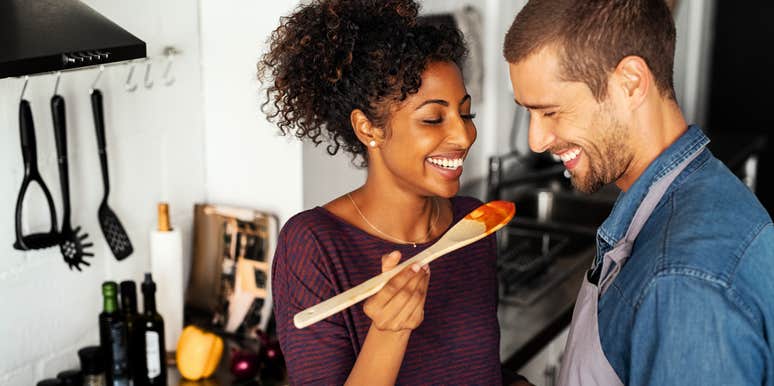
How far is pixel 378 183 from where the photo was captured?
1.42 metres

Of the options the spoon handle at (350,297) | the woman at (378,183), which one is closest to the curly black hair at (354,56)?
the woman at (378,183)

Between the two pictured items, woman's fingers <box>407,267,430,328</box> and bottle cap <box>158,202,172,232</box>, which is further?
bottle cap <box>158,202,172,232</box>

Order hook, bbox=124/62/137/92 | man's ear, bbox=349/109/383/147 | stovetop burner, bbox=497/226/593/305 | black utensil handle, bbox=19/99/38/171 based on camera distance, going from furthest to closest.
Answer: stovetop burner, bbox=497/226/593/305 < hook, bbox=124/62/137/92 < black utensil handle, bbox=19/99/38/171 < man's ear, bbox=349/109/383/147

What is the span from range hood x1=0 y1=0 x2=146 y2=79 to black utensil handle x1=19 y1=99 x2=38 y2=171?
34cm

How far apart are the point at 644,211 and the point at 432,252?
11.0 inches

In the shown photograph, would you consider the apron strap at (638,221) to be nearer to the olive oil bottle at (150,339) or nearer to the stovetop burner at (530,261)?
the olive oil bottle at (150,339)

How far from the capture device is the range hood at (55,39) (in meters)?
1.16

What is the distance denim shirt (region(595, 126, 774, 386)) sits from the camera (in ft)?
2.99

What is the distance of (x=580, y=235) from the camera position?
264 centimetres

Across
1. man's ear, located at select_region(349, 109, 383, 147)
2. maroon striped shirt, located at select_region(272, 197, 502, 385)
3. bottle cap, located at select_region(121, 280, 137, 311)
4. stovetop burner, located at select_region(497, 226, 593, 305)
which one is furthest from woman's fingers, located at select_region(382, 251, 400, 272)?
stovetop burner, located at select_region(497, 226, 593, 305)

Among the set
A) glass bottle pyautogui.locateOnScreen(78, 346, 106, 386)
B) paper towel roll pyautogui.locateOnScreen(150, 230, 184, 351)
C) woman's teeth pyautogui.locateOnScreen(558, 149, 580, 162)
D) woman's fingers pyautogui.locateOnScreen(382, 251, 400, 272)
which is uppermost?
woman's teeth pyautogui.locateOnScreen(558, 149, 580, 162)

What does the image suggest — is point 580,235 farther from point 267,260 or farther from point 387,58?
point 387,58

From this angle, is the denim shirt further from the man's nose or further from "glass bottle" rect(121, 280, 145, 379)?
"glass bottle" rect(121, 280, 145, 379)

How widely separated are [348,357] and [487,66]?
5.99ft
